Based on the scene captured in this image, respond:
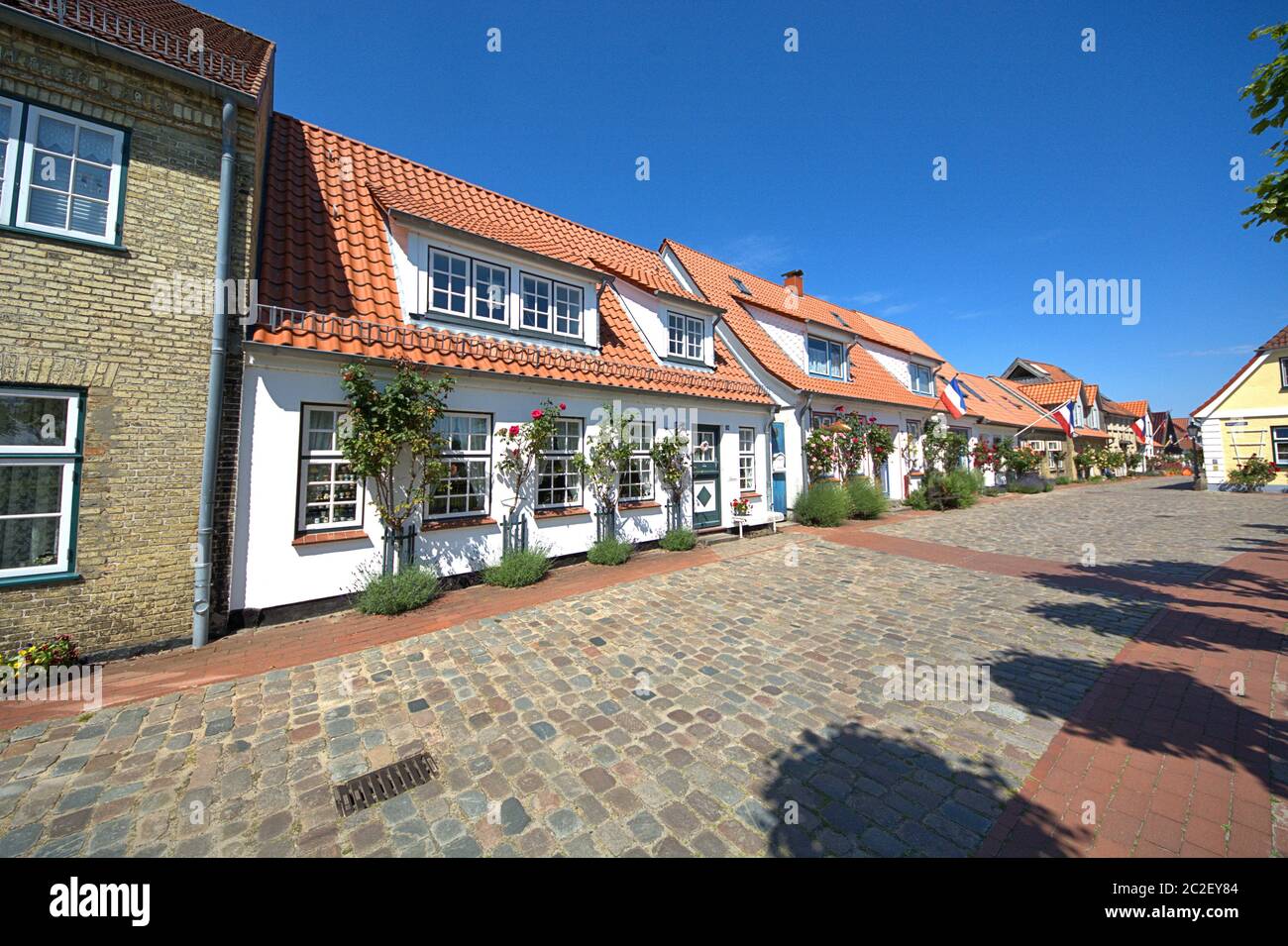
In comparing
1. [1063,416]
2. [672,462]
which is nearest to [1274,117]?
[672,462]

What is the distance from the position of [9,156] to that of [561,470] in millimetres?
7222

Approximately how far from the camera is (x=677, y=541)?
33.1 ft

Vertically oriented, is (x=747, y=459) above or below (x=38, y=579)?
above

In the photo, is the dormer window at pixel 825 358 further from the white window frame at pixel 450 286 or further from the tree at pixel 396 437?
the tree at pixel 396 437

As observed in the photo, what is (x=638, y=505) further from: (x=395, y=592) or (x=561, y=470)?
(x=395, y=592)

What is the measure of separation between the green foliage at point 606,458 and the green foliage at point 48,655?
645cm

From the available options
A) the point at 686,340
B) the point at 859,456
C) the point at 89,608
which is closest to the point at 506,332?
the point at 686,340

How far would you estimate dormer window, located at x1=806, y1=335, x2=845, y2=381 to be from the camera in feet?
53.4

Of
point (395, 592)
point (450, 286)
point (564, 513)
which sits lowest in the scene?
point (395, 592)

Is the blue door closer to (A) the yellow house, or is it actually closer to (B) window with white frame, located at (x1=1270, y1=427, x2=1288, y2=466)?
(A) the yellow house

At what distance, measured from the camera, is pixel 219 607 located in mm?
5617

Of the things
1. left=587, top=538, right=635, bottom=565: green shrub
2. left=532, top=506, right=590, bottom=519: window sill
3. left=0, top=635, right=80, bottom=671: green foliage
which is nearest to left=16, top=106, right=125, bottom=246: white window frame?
left=0, top=635, right=80, bottom=671: green foliage

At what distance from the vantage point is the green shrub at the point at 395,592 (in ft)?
20.6

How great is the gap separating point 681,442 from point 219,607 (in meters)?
8.11
